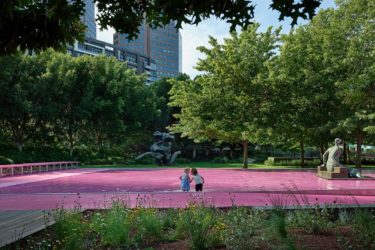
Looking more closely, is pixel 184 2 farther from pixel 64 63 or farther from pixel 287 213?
pixel 64 63

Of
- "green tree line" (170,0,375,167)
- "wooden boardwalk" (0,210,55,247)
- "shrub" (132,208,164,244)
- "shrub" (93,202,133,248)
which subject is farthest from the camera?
"green tree line" (170,0,375,167)

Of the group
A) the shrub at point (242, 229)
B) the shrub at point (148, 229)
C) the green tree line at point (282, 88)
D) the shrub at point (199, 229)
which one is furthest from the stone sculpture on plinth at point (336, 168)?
the shrub at point (148, 229)

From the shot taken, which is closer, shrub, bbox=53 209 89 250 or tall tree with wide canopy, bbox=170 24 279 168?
shrub, bbox=53 209 89 250

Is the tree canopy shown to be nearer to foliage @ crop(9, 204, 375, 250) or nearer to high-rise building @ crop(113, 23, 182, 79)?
foliage @ crop(9, 204, 375, 250)

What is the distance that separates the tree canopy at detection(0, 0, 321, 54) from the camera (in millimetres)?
5656

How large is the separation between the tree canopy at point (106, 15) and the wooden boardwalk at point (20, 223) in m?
3.11

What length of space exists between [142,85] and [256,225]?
163ft

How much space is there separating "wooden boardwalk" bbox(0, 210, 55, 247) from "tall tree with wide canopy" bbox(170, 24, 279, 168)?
24.2 meters

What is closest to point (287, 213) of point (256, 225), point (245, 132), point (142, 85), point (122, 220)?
point (256, 225)

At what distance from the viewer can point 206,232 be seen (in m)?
6.68

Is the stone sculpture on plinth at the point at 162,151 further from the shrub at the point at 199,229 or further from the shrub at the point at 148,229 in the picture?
the shrub at the point at 148,229

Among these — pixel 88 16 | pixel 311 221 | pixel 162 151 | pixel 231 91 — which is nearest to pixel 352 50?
pixel 231 91

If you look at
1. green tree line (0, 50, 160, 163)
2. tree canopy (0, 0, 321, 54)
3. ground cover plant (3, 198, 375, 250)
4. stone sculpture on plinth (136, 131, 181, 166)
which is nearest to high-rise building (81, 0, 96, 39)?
tree canopy (0, 0, 321, 54)

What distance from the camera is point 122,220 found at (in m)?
7.13
